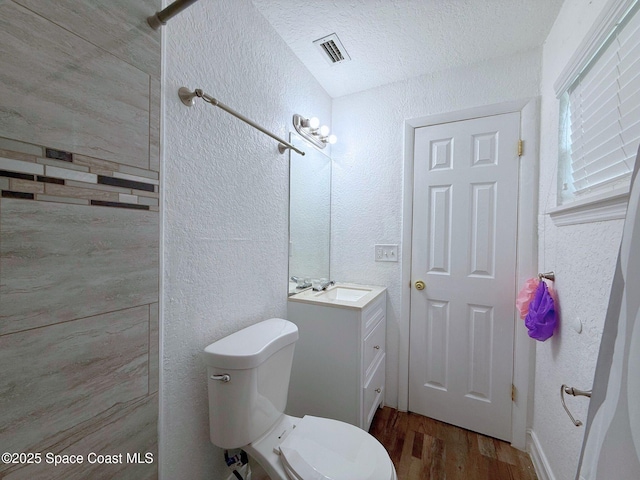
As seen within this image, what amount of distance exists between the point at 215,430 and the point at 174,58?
4.59 feet

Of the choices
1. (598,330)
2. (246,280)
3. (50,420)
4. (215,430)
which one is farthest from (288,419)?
(598,330)

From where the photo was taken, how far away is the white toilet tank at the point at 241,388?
3.04 feet

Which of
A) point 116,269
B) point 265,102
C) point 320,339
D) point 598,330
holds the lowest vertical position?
point 320,339

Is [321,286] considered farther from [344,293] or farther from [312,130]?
[312,130]

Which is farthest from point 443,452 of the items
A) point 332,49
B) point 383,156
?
point 332,49

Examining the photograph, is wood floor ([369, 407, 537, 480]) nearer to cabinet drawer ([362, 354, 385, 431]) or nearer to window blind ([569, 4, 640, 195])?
cabinet drawer ([362, 354, 385, 431])

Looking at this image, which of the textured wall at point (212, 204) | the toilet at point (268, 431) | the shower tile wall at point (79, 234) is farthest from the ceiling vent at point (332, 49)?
the toilet at point (268, 431)

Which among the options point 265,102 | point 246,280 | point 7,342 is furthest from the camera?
point 265,102

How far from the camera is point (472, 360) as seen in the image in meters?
1.64

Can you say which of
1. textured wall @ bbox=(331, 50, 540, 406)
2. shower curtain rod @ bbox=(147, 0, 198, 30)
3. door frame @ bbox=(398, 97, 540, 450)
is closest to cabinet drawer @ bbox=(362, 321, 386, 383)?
textured wall @ bbox=(331, 50, 540, 406)

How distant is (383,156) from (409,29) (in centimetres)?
73

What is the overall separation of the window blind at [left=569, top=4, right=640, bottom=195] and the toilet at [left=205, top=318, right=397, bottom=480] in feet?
4.21

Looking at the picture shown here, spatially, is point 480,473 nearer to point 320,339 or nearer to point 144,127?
point 320,339

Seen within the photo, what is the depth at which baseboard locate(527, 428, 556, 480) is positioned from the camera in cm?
125
